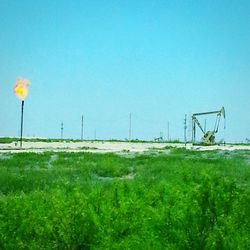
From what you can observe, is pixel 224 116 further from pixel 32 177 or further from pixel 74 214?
pixel 74 214

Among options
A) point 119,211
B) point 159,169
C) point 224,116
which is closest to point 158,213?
point 119,211

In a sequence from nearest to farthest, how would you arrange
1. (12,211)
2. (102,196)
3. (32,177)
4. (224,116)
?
(12,211)
(102,196)
(32,177)
(224,116)

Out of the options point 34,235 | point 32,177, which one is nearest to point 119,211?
point 34,235

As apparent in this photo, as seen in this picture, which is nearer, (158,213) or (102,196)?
(158,213)

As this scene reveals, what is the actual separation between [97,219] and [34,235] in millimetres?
1130

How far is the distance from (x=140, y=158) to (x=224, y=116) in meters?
32.3

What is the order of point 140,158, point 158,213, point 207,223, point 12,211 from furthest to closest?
1. point 140,158
2. point 12,211
3. point 158,213
4. point 207,223

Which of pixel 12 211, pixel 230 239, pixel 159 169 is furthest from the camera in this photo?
pixel 159 169

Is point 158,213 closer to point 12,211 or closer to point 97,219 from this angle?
point 97,219

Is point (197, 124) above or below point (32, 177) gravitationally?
above

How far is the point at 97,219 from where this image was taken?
29.2 feet

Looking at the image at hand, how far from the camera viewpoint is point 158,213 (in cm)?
864

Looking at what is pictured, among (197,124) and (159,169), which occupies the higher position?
(197,124)

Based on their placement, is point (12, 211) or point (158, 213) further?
point (12, 211)
